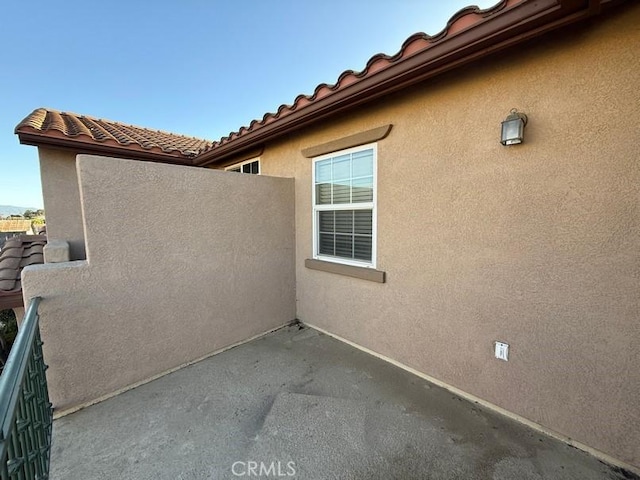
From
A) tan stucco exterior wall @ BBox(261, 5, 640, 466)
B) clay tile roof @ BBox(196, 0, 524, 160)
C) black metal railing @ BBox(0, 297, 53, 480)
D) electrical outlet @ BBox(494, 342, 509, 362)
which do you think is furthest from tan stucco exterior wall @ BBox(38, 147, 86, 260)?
→ electrical outlet @ BBox(494, 342, 509, 362)

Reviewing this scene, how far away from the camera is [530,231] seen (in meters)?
2.59

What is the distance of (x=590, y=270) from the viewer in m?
2.32

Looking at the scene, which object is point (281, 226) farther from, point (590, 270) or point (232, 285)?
point (590, 270)

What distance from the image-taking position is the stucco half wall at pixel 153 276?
9.80 feet

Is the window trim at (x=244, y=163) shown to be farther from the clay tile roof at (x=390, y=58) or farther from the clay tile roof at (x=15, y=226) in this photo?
the clay tile roof at (x=15, y=226)

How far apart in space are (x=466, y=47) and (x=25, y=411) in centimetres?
452

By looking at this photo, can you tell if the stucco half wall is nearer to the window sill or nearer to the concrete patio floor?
the concrete patio floor

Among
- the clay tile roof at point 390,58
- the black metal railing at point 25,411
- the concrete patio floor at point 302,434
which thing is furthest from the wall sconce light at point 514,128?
the black metal railing at point 25,411

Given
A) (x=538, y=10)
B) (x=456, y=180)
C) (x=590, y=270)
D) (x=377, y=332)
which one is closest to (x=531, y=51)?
(x=538, y=10)

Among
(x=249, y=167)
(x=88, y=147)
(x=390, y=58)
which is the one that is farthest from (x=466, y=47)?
(x=88, y=147)

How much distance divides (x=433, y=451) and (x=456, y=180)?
2830 mm

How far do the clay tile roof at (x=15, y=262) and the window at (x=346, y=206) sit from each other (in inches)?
188

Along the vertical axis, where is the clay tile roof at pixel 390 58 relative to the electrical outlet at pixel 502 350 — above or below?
above

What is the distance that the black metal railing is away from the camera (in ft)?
3.88
